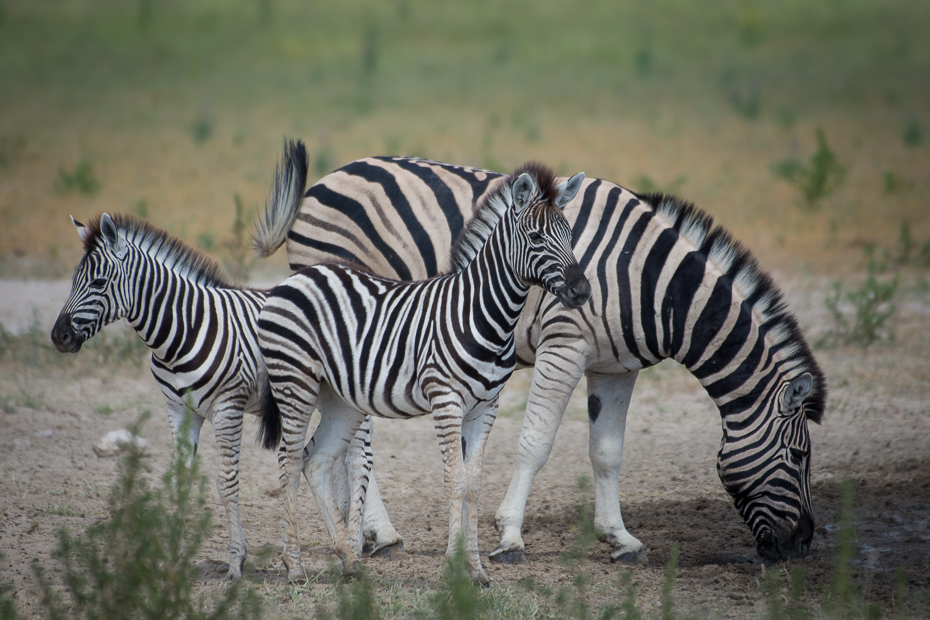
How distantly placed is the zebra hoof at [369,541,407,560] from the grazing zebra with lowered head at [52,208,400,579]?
37.5 inches

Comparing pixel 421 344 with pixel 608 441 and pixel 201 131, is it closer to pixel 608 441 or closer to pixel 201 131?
pixel 608 441

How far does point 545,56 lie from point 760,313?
80.8 ft

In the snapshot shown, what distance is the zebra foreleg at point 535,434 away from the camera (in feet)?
17.6

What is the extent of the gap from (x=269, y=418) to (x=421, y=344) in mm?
1114

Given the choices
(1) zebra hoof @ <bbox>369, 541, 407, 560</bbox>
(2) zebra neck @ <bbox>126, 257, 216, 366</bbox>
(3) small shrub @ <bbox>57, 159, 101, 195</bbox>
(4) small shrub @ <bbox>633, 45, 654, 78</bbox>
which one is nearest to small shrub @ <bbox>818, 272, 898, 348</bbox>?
(1) zebra hoof @ <bbox>369, 541, 407, 560</bbox>

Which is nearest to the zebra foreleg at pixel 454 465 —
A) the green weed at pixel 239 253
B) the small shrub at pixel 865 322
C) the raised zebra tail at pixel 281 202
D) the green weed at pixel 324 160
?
the raised zebra tail at pixel 281 202

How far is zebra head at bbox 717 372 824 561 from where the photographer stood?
16.5 ft

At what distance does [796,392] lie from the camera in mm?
4906

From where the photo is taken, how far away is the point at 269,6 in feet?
104

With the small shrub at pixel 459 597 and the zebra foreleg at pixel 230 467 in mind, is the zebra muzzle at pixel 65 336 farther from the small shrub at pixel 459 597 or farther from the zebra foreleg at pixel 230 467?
the small shrub at pixel 459 597

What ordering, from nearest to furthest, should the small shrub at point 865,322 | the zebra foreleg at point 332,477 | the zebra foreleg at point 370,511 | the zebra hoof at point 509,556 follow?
the zebra foreleg at point 332,477 → the zebra foreleg at point 370,511 → the zebra hoof at point 509,556 → the small shrub at point 865,322

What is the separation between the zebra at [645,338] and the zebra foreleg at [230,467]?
108 cm

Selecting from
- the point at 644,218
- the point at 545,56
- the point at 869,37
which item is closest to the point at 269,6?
the point at 545,56

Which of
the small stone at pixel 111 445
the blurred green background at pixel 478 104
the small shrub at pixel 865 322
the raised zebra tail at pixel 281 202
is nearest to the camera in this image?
the raised zebra tail at pixel 281 202
